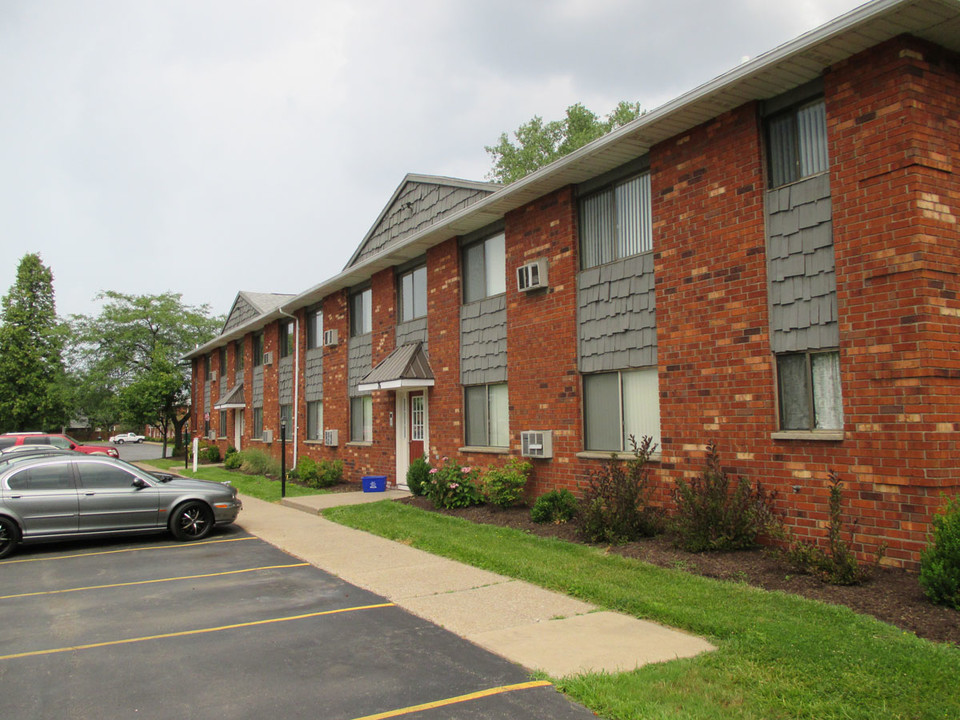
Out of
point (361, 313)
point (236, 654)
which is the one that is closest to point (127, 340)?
point (361, 313)

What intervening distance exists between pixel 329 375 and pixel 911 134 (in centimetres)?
1692

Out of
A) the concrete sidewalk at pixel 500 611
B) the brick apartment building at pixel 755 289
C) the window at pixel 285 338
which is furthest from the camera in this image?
the window at pixel 285 338

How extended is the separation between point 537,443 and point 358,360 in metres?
8.78

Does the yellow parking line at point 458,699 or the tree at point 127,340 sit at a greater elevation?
the tree at point 127,340

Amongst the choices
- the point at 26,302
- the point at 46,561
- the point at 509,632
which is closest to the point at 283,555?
the point at 46,561

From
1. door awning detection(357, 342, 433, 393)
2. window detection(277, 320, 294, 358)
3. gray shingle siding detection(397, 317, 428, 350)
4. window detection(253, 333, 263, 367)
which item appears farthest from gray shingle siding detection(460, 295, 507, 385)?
window detection(253, 333, 263, 367)

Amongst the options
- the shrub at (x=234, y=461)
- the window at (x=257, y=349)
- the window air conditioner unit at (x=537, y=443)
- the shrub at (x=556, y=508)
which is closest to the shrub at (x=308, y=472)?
the shrub at (x=234, y=461)

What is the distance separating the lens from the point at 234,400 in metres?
30.5

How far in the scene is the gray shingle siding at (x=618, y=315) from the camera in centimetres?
1060

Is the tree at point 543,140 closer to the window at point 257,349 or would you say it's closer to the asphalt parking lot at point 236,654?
the window at point 257,349

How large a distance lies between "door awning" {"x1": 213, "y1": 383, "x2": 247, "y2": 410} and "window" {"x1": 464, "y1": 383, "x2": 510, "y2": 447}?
17843 mm

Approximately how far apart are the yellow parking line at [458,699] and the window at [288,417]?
2034cm

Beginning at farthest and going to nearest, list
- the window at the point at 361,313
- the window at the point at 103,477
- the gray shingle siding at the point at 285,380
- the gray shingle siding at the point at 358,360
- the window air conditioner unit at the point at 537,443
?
the gray shingle siding at the point at 285,380
the window at the point at 361,313
the gray shingle siding at the point at 358,360
the window air conditioner unit at the point at 537,443
the window at the point at 103,477

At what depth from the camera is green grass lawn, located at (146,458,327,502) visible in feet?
59.6
